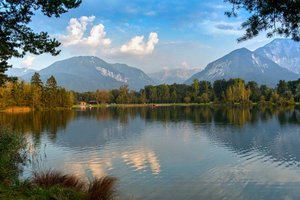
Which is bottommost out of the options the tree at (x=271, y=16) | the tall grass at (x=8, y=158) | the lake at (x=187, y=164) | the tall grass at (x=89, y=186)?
the lake at (x=187, y=164)

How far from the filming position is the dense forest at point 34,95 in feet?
441

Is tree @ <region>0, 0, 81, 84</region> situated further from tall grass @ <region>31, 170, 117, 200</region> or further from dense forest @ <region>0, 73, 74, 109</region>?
dense forest @ <region>0, 73, 74, 109</region>

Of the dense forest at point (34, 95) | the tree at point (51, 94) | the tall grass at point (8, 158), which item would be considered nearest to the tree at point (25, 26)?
the tall grass at point (8, 158)

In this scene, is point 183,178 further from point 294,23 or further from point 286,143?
point 286,143

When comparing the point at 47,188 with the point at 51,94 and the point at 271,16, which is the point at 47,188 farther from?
the point at 51,94

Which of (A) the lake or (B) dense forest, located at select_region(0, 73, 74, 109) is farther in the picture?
(B) dense forest, located at select_region(0, 73, 74, 109)

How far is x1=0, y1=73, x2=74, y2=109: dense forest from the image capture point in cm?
13438

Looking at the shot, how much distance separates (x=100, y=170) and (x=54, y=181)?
35.5 ft

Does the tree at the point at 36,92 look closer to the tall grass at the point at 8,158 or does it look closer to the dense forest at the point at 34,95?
the dense forest at the point at 34,95

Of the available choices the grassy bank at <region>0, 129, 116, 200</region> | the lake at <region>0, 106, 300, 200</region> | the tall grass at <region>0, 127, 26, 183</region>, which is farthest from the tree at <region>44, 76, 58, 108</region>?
the grassy bank at <region>0, 129, 116, 200</region>

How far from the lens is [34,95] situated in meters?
146

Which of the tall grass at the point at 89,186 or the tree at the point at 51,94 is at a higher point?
the tree at the point at 51,94

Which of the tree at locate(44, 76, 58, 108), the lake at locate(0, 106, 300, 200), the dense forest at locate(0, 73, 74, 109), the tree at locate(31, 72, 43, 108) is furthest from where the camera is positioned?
the tree at locate(44, 76, 58, 108)

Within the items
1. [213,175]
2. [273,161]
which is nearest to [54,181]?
[213,175]
